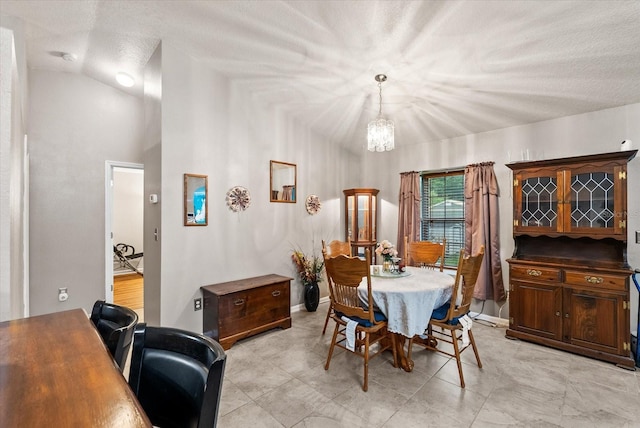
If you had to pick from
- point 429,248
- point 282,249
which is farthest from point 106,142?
point 429,248

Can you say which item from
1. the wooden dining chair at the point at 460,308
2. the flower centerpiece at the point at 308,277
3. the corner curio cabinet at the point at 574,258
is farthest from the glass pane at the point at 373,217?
the wooden dining chair at the point at 460,308

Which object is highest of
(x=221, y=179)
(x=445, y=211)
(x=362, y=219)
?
(x=221, y=179)

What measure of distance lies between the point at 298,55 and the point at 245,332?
115 inches

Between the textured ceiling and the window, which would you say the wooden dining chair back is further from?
the textured ceiling

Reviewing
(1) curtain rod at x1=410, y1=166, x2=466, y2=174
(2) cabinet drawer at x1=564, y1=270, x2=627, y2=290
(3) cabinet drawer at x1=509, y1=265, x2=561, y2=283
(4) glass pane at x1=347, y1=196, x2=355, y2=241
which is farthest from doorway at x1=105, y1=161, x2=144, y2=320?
(2) cabinet drawer at x1=564, y1=270, x2=627, y2=290

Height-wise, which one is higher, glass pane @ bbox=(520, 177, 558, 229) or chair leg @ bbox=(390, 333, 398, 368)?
glass pane @ bbox=(520, 177, 558, 229)

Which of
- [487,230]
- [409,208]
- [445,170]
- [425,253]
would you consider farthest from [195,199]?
[487,230]

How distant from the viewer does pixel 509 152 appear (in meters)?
3.69

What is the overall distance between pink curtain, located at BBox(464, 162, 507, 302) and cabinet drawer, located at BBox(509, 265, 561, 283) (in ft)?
1.47

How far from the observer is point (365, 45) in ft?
8.32

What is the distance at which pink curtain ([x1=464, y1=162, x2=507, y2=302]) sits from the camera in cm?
370

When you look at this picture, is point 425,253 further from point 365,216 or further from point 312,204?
point 312,204

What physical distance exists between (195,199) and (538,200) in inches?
150

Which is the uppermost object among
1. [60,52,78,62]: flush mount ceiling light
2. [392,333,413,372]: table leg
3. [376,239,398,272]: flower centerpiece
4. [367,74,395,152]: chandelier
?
Answer: [60,52,78,62]: flush mount ceiling light
